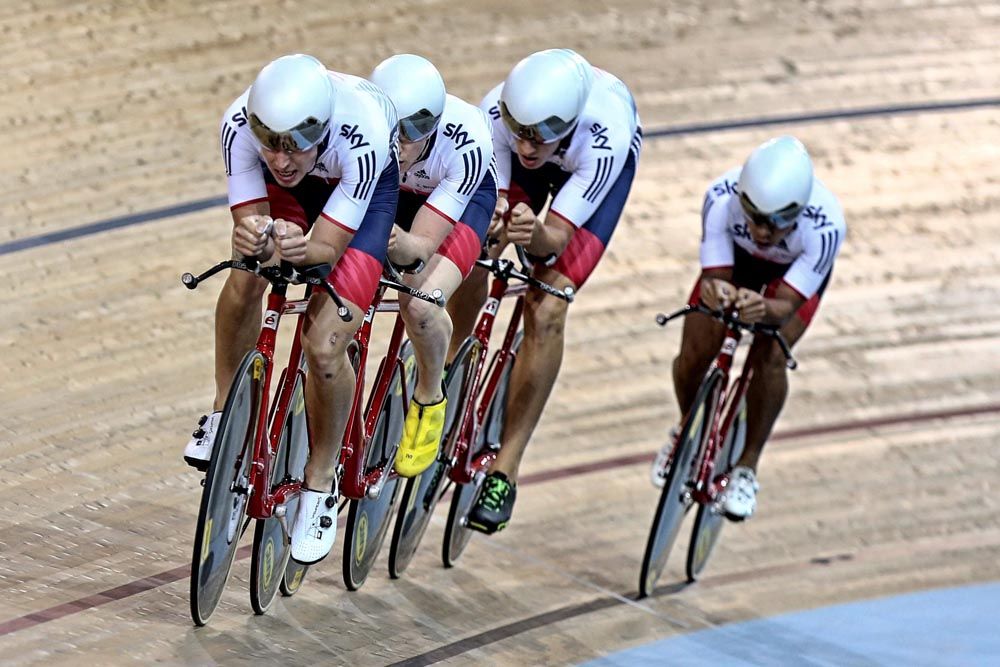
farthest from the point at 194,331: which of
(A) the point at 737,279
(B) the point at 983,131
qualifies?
(B) the point at 983,131

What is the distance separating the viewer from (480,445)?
14.2 feet

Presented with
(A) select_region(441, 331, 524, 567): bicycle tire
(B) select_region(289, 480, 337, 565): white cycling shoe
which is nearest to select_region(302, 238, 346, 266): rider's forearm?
(B) select_region(289, 480, 337, 565): white cycling shoe

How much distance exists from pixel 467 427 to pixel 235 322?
3.04 ft

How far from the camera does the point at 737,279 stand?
4668mm

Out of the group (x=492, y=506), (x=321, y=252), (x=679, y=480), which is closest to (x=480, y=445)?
(x=492, y=506)

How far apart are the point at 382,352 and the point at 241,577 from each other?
1.64 m

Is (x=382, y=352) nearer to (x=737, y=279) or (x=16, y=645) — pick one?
(x=737, y=279)

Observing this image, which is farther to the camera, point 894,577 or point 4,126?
point 4,126

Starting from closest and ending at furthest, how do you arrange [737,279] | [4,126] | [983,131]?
1. [737,279]
2. [4,126]
3. [983,131]

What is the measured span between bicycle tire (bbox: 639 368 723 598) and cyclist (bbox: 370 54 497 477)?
Result: 0.80 m

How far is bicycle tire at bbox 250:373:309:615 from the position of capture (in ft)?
11.7

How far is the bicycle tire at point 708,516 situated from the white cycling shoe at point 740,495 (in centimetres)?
4

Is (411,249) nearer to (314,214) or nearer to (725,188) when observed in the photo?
(314,214)

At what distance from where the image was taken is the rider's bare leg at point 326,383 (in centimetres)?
335
